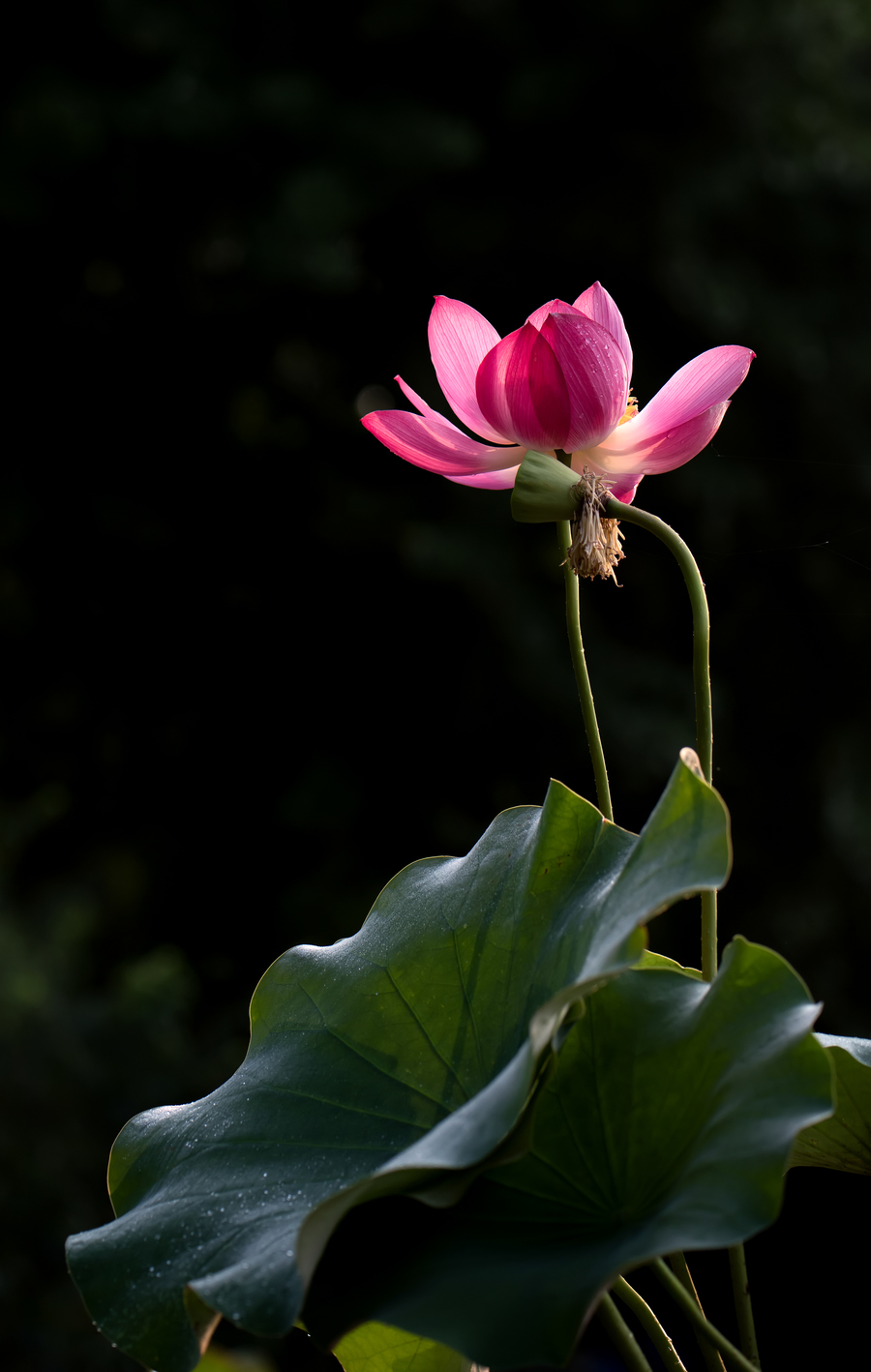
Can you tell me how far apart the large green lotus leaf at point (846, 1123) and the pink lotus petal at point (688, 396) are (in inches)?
8.6

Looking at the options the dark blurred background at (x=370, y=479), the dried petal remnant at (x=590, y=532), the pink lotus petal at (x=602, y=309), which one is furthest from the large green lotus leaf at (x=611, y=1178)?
the dark blurred background at (x=370, y=479)

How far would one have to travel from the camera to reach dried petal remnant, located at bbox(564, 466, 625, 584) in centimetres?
39

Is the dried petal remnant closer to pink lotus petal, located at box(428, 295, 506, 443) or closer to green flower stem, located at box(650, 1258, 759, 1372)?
pink lotus petal, located at box(428, 295, 506, 443)

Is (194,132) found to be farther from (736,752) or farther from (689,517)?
(736,752)

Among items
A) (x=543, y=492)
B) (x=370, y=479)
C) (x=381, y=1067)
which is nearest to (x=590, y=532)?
(x=543, y=492)

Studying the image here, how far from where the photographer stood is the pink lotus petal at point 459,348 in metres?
0.45

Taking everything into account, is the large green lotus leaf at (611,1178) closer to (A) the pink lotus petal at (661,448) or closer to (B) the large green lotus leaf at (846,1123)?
(B) the large green lotus leaf at (846,1123)

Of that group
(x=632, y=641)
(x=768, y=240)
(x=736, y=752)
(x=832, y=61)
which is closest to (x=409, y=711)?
(x=632, y=641)

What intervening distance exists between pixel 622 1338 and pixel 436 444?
0.31 meters

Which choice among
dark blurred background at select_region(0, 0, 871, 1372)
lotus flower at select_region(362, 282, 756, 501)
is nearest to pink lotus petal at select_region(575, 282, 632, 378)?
lotus flower at select_region(362, 282, 756, 501)

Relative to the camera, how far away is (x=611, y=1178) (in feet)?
1.10

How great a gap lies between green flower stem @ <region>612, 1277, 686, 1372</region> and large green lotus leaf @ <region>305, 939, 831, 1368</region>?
0.14 feet

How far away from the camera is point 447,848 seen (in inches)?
97.4

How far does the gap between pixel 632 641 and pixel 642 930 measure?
2.21 metres
